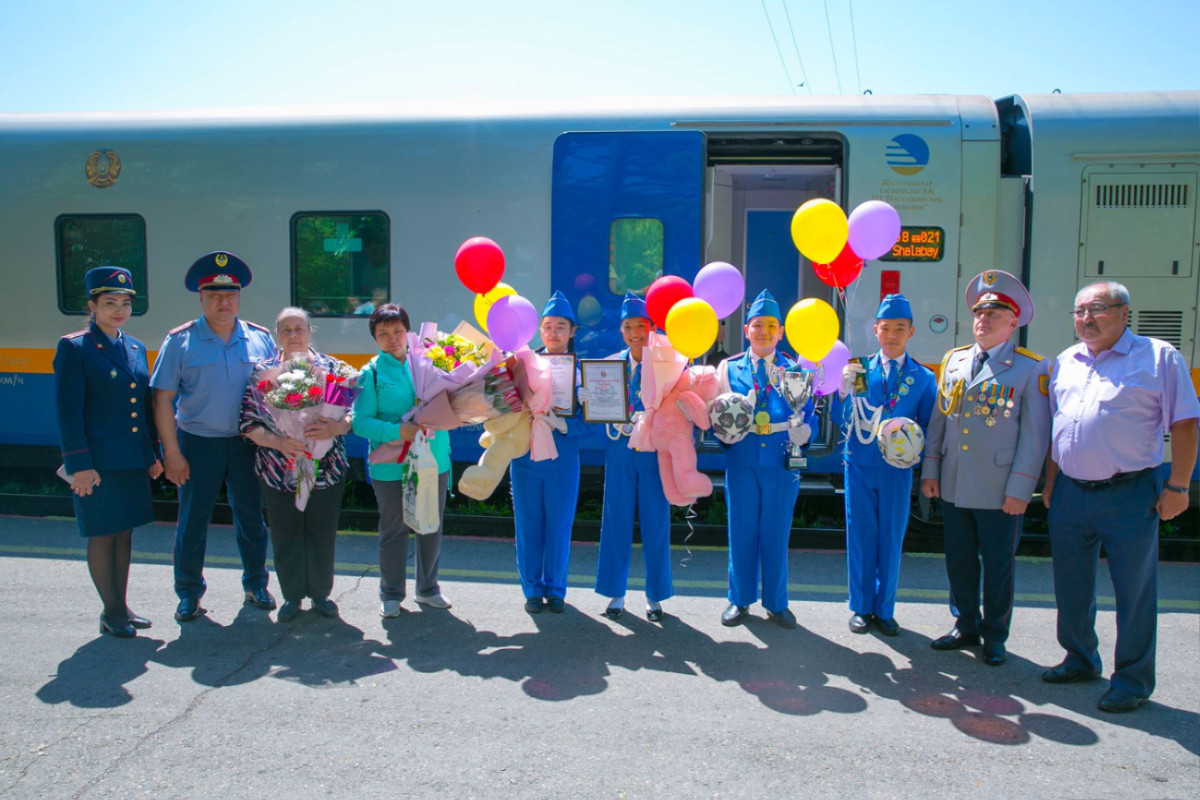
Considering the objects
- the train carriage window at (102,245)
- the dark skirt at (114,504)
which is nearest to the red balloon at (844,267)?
the dark skirt at (114,504)

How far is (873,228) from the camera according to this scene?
15.2 feet

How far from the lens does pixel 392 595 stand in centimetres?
499

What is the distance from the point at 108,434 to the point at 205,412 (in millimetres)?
486

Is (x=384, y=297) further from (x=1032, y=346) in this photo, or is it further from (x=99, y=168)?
(x=1032, y=346)

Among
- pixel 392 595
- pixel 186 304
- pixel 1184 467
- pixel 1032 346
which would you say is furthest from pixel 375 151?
pixel 1184 467

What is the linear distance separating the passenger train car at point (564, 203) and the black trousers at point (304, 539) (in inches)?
85.9

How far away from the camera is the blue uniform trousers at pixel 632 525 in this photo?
4.93 m

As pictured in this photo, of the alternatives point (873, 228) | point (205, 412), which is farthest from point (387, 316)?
point (873, 228)

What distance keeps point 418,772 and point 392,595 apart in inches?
71.0

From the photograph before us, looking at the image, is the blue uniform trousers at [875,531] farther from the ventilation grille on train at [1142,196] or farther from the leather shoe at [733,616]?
the ventilation grille on train at [1142,196]

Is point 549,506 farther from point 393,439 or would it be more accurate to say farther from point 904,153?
point 904,153

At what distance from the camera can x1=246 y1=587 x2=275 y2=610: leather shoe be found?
502cm

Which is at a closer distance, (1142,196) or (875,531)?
(875,531)

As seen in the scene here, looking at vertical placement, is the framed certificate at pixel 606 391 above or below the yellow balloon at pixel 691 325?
below
